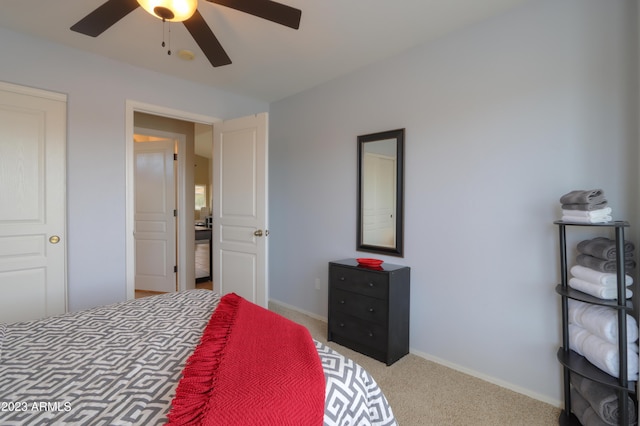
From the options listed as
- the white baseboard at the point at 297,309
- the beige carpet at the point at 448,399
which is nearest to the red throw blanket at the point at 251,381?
the beige carpet at the point at 448,399

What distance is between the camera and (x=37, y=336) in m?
1.35

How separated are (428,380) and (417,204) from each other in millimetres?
1289

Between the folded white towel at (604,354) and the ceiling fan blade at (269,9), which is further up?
the ceiling fan blade at (269,9)

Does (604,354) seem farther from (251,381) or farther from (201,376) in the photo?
(201,376)

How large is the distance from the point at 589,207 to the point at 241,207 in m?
2.73

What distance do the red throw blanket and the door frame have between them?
1974 mm

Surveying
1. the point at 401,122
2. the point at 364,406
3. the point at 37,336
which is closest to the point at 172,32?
the point at 401,122

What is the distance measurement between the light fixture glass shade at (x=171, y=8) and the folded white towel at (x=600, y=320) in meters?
2.55

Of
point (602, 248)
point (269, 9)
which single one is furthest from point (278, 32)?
point (602, 248)

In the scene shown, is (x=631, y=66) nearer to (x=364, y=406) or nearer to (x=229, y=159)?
(x=364, y=406)

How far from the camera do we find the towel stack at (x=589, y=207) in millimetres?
1591

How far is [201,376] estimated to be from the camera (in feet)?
3.23

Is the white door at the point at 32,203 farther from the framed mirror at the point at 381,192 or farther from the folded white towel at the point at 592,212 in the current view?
the folded white towel at the point at 592,212

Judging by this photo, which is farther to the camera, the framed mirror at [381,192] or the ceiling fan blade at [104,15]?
the framed mirror at [381,192]
